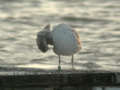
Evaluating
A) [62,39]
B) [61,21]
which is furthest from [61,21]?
[62,39]

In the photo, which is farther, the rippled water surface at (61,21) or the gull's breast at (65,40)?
the rippled water surface at (61,21)

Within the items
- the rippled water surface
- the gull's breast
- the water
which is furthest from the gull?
the rippled water surface

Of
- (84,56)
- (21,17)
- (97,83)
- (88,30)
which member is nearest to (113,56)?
(84,56)

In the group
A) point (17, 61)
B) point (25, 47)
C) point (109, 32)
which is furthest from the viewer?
point (109, 32)

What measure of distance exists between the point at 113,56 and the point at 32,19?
443 cm

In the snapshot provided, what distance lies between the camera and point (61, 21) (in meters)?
13.6

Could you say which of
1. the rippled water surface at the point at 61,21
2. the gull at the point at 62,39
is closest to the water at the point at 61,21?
the rippled water surface at the point at 61,21

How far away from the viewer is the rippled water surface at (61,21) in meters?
9.34

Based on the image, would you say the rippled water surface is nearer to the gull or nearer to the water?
the water

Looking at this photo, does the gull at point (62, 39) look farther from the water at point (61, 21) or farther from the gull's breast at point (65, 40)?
the water at point (61, 21)

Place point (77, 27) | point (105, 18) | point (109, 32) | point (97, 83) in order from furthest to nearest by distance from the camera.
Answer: point (105, 18) < point (77, 27) < point (109, 32) < point (97, 83)

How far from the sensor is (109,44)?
11.0 m

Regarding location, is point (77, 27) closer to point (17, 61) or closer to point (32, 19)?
point (32, 19)

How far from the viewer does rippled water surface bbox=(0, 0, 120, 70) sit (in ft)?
30.7
